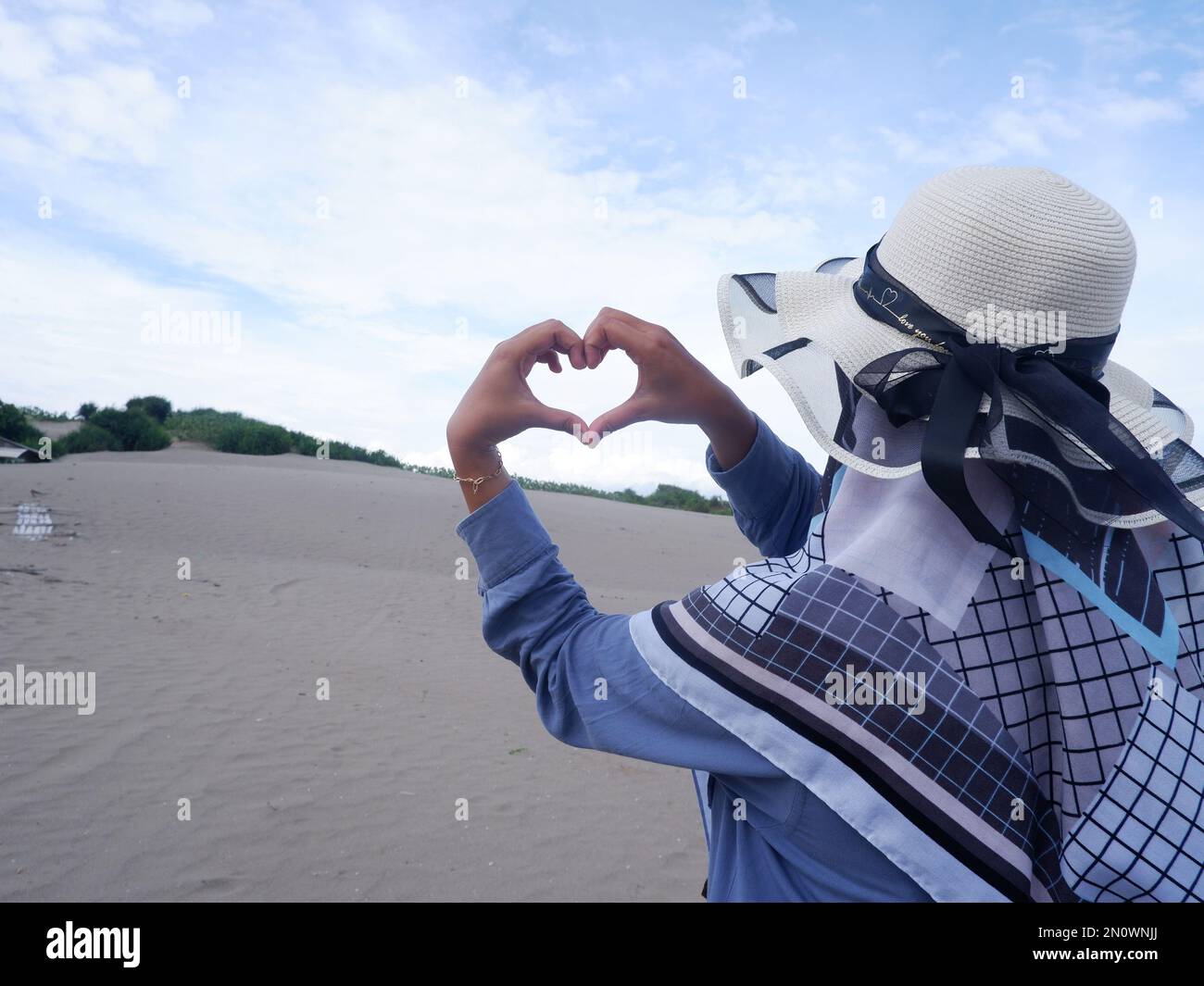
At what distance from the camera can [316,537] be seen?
1463cm

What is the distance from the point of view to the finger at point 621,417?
4.14ft

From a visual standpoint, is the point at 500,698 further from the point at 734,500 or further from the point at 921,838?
the point at 921,838

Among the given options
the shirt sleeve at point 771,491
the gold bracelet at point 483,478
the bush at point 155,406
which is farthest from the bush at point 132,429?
the gold bracelet at point 483,478

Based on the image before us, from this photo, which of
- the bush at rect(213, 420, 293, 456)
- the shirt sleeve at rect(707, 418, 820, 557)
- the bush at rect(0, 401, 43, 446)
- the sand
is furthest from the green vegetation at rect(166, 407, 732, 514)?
the shirt sleeve at rect(707, 418, 820, 557)

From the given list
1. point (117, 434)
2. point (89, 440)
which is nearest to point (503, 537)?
A: point (89, 440)

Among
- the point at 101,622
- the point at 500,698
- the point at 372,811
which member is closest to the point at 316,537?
the point at 101,622

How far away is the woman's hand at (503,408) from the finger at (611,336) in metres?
0.02

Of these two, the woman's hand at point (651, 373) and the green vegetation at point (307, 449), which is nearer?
the woman's hand at point (651, 373)

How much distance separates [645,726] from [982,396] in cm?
62

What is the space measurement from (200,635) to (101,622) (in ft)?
3.09

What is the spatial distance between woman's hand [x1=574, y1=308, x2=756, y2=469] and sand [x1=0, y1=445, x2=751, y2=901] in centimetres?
335

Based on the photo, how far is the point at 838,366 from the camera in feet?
4.41

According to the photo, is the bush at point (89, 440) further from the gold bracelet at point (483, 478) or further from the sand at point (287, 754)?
the gold bracelet at point (483, 478)

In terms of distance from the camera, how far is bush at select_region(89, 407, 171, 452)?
2530cm
